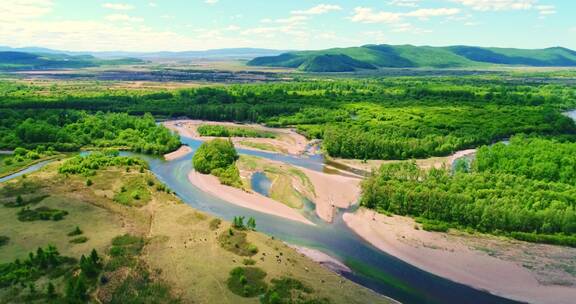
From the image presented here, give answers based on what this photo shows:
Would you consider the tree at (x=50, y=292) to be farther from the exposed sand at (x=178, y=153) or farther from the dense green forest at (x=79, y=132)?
the dense green forest at (x=79, y=132)

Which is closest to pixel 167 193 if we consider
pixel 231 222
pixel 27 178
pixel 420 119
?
pixel 231 222

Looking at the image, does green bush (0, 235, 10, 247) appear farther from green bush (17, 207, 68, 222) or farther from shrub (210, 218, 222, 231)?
shrub (210, 218, 222, 231)

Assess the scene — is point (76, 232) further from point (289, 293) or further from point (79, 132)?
point (79, 132)

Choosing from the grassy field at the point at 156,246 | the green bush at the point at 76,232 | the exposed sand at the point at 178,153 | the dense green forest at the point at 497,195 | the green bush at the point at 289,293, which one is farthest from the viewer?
the exposed sand at the point at 178,153

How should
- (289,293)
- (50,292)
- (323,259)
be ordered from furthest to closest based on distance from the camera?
(323,259) < (289,293) < (50,292)

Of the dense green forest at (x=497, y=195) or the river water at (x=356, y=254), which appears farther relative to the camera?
the dense green forest at (x=497, y=195)

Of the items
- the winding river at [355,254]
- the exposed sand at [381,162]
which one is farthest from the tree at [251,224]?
the exposed sand at [381,162]

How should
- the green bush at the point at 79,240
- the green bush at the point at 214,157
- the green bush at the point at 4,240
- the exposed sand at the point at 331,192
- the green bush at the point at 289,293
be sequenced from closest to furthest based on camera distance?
the green bush at the point at 289,293, the green bush at the point at 4,240, the green bush at the point at 79,240, the exposed sand at the point at 331,192, the green bush at the point at 214,157

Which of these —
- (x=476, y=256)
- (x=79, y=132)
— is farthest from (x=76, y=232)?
(x=79, y=132)
